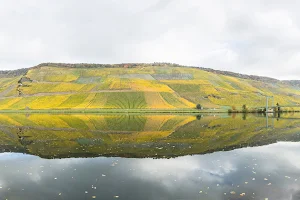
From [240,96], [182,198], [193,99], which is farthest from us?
[240,96]

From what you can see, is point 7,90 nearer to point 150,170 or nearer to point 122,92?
point 122,92

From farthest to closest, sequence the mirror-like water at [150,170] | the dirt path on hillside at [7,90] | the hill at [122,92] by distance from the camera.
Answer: the dirt path on hillside at [7,90]
the hill at [122,92]
the mirror-like water at [150,170]

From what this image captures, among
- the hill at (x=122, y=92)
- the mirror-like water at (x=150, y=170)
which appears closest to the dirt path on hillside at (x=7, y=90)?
the hill at (x=122, y=92)

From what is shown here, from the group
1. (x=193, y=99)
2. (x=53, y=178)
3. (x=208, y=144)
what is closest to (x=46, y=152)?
(x=53, y=178)

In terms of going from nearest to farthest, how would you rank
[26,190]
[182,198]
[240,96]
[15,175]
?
[182,198], [26,190], [15,175], [240,96]

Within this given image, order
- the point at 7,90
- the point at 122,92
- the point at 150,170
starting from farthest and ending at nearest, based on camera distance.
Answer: the point at 7,90
the point at 122,92
the point at 150,170

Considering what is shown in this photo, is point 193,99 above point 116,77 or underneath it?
underneath

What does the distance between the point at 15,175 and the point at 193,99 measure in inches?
5139

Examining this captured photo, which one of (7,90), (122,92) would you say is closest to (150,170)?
(122,92)

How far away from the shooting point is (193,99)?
488 ft

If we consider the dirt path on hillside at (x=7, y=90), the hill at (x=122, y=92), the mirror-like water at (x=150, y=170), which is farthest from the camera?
the dirt path on hillside at (x=7, y=90)

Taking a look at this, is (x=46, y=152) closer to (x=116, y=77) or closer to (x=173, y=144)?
(x=173, y=144)

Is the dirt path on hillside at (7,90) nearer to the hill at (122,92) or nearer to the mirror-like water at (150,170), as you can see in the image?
the hill at (122,92)

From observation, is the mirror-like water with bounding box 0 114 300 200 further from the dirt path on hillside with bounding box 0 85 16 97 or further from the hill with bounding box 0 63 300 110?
the dirt path on hillside with bounding box 0 85 16 97
